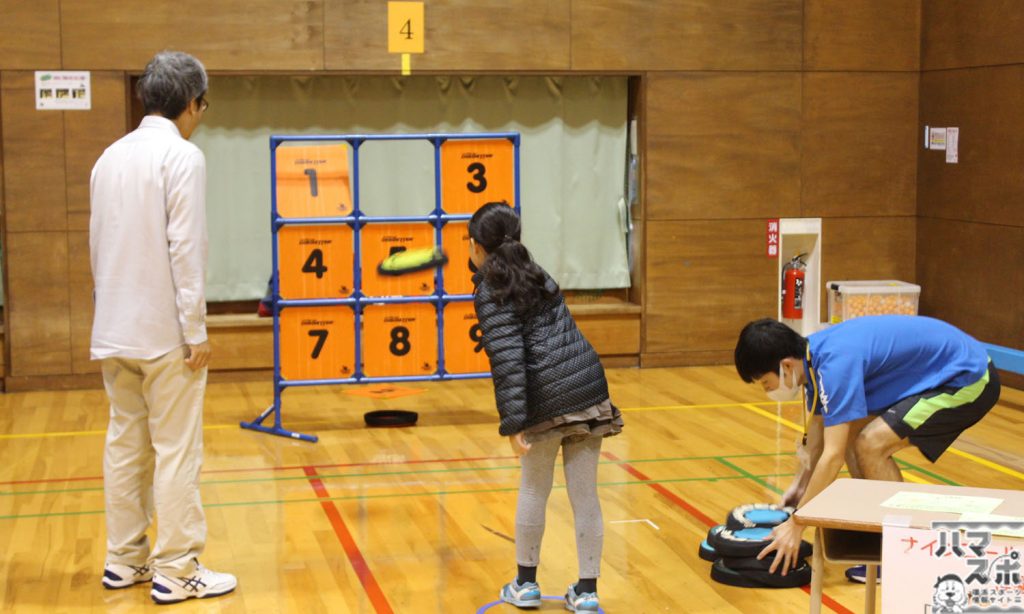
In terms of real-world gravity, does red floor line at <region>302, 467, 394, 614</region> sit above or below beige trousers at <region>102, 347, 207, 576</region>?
below

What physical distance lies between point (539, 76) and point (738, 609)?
16.6 ft

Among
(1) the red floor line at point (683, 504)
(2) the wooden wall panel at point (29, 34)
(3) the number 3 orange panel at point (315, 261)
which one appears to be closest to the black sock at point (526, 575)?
(1) the red floor line at point (683, 504)

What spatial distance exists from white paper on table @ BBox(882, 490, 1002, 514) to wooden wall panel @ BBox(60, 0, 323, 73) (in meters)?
5.70

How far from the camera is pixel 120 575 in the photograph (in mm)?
4445

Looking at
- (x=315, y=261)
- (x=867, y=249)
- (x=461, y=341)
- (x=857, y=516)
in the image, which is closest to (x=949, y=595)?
(x=857, y=516)

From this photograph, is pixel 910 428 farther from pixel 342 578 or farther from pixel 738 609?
pixel 342 578

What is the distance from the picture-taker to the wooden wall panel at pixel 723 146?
28.4 feet

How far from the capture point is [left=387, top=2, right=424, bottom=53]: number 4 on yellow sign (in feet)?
27.0

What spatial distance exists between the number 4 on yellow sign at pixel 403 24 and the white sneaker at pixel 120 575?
452 cm

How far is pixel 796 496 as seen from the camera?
4512 mm

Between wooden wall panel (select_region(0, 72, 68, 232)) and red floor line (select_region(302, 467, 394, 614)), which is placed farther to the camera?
wooden wall panel (select_region(0, 72, 68, 232))

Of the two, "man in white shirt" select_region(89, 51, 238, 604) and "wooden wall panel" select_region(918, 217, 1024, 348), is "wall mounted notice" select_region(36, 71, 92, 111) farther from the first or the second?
"wooden wall panel" select_region(918, 217, 1024, 348)

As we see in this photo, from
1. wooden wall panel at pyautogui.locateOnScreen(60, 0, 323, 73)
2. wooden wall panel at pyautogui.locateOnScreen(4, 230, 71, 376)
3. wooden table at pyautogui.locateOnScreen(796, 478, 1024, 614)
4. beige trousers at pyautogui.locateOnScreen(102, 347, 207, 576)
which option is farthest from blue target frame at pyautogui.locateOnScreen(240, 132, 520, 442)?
wooden table at pyautogui.locateOnScreen(796, 478, 1024, 614)

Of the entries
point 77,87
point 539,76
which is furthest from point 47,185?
point 539,76
